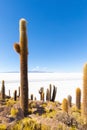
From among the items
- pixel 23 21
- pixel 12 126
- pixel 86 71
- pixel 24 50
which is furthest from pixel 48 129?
pixel 23 21

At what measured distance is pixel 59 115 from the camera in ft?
29.1

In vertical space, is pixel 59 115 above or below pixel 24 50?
below

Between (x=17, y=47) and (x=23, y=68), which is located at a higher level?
(x=17, y=47)

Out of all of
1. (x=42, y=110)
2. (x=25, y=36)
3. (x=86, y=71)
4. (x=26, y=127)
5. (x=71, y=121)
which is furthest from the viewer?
(x=42, y=110)

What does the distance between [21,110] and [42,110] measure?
3360 millimetres

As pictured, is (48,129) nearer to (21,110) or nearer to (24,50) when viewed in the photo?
(21,110)

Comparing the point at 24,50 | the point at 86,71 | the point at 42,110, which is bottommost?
the point at 42,110

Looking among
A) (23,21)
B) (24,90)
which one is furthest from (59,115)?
(23,21)

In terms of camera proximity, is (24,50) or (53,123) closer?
(53,123)

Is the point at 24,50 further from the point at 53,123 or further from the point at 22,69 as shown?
the point at 53,123

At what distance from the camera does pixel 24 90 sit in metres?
12.0

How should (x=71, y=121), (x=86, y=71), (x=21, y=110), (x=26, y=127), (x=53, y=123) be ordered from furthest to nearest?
(x=21, y=110), (x=86, y=71), (x=71, y=121), (x=53, y=123), (x=26, y=127)

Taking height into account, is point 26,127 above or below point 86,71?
below

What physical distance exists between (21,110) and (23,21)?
179 inches
